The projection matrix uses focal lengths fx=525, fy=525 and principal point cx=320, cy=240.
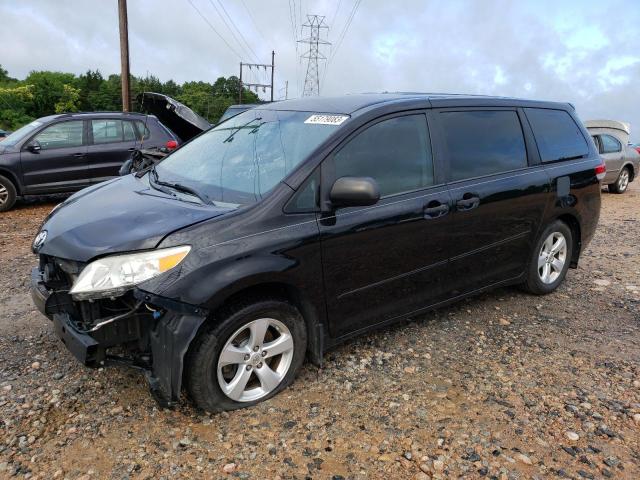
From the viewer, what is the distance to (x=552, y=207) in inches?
176

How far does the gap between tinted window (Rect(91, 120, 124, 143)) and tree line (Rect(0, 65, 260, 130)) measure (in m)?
53.9

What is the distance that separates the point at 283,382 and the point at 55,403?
1.29 m

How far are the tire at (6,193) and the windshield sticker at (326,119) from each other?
698cm

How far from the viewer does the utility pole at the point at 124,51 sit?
→ 17.2 meters

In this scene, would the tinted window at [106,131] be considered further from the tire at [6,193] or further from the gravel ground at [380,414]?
the gravel ground at [380,414]

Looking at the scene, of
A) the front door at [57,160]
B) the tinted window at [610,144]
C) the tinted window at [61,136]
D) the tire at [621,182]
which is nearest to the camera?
the front door at [57,160]

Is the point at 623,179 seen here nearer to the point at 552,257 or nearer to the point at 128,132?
the point at 552,257

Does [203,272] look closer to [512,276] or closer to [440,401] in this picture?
[440,401]

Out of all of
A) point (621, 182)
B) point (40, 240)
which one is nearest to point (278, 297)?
point (40, 240)

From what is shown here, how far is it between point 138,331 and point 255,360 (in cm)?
65

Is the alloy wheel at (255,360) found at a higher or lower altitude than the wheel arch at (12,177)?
lower

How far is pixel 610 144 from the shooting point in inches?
504

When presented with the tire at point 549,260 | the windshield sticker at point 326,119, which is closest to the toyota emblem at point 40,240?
the windshield sticker at point 326,119

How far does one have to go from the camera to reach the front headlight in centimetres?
257
